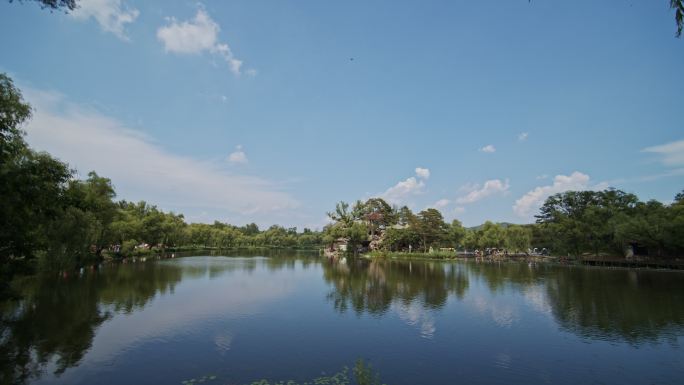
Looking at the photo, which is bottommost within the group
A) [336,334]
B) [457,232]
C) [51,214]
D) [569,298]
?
[336,334]

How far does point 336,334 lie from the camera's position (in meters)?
16.3

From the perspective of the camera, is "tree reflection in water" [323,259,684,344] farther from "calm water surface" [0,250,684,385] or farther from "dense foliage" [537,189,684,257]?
"dense foliage" [537,189,684,257]

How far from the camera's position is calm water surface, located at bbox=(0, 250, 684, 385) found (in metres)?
11.7

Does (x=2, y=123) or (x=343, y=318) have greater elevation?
(x=2, y=123)

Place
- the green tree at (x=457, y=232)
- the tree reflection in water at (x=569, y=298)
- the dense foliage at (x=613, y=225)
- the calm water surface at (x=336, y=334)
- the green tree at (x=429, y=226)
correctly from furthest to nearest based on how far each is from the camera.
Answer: the green tree at (x=457, y=232) → the green tree at (x=429, y=226) → the dense foliage at (x=613, y=225) → the tree reflection in water at (x=569, y=298) → the calm water surface at (x=336, y=334)

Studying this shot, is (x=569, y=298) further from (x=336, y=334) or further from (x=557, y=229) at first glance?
(x=557, y=229)

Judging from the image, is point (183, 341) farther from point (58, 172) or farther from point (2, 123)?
point (2, 123)

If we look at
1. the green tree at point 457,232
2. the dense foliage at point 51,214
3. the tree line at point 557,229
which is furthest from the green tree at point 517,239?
the dense foliage at point 51,214

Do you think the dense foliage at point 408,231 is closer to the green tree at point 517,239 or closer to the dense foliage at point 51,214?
the green tree at point 517,239

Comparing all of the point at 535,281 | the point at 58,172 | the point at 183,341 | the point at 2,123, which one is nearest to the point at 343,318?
the point at 183,341

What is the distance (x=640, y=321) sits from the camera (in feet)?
60.5

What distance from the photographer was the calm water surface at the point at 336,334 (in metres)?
11.7

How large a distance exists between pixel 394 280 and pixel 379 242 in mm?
43969

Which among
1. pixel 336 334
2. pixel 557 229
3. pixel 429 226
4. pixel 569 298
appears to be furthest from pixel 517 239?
pixel 336 334
